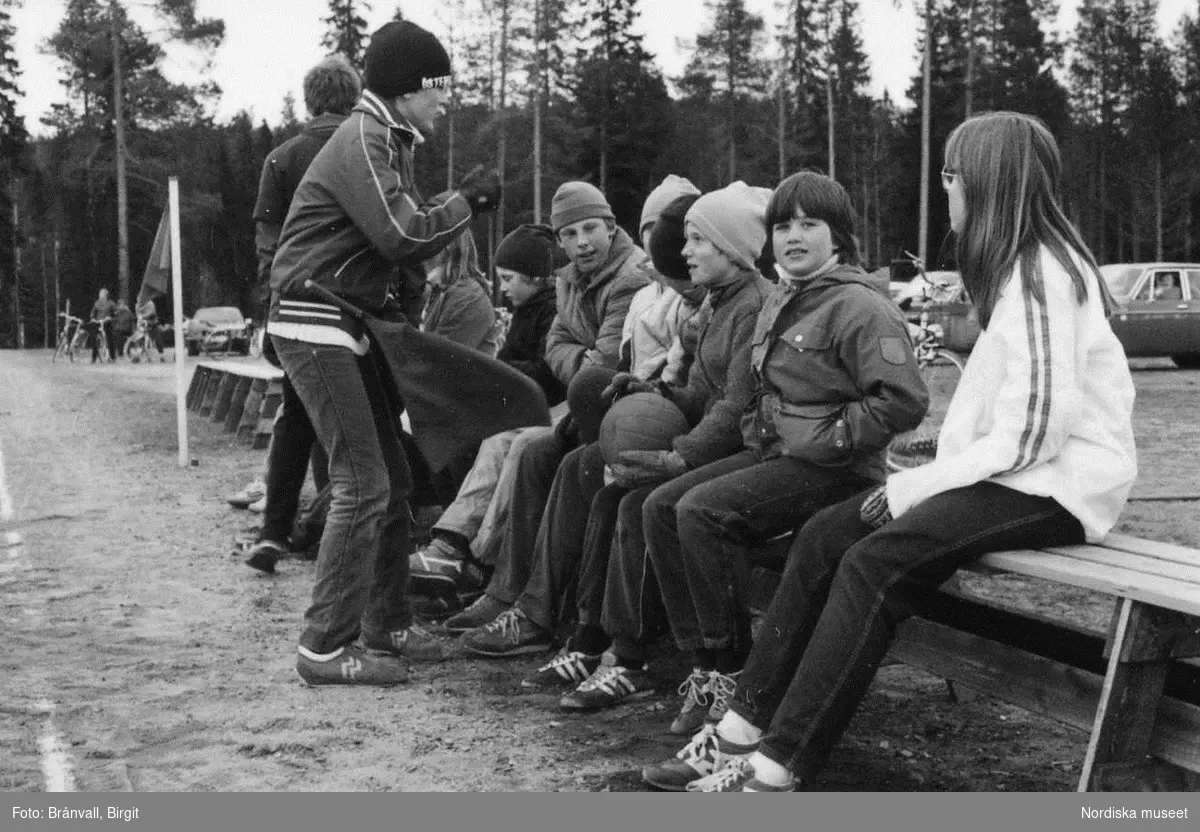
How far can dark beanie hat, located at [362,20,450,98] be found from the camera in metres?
4.80

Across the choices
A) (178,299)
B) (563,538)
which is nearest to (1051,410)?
(563,538)

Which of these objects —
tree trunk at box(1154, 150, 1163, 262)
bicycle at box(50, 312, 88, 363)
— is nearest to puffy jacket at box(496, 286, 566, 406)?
Result: bicycle at box(50, 312, 88, 363)

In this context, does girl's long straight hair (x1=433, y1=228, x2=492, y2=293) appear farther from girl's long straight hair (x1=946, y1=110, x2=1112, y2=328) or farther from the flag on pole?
the flag on pole

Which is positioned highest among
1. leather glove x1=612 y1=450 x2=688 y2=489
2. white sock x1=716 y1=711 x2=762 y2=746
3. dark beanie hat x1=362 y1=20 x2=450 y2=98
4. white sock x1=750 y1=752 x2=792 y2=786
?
dark beanie hat x1=362 y1=20 x2=450 y2=98

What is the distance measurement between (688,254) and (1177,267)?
20.3m

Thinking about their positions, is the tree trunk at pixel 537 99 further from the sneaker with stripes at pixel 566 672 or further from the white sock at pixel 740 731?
the white sock at pixel 740 731

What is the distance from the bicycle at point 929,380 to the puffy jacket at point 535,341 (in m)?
1.46

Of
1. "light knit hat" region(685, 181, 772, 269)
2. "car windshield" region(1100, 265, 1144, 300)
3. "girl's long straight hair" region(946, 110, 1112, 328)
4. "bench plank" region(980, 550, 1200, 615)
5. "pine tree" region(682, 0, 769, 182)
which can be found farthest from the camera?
"pine tree" region(682, 0, 769, 182)

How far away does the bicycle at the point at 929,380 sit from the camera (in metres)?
6.41

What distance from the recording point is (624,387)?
4887mm

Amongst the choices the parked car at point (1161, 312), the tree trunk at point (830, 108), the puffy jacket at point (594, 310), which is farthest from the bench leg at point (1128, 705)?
the tree trunk at point (830, 108)

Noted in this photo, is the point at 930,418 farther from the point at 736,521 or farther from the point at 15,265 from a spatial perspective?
the point at 15,265

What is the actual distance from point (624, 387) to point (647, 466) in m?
0.48

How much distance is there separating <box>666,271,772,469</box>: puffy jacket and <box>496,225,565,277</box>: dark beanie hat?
1.81 meters
